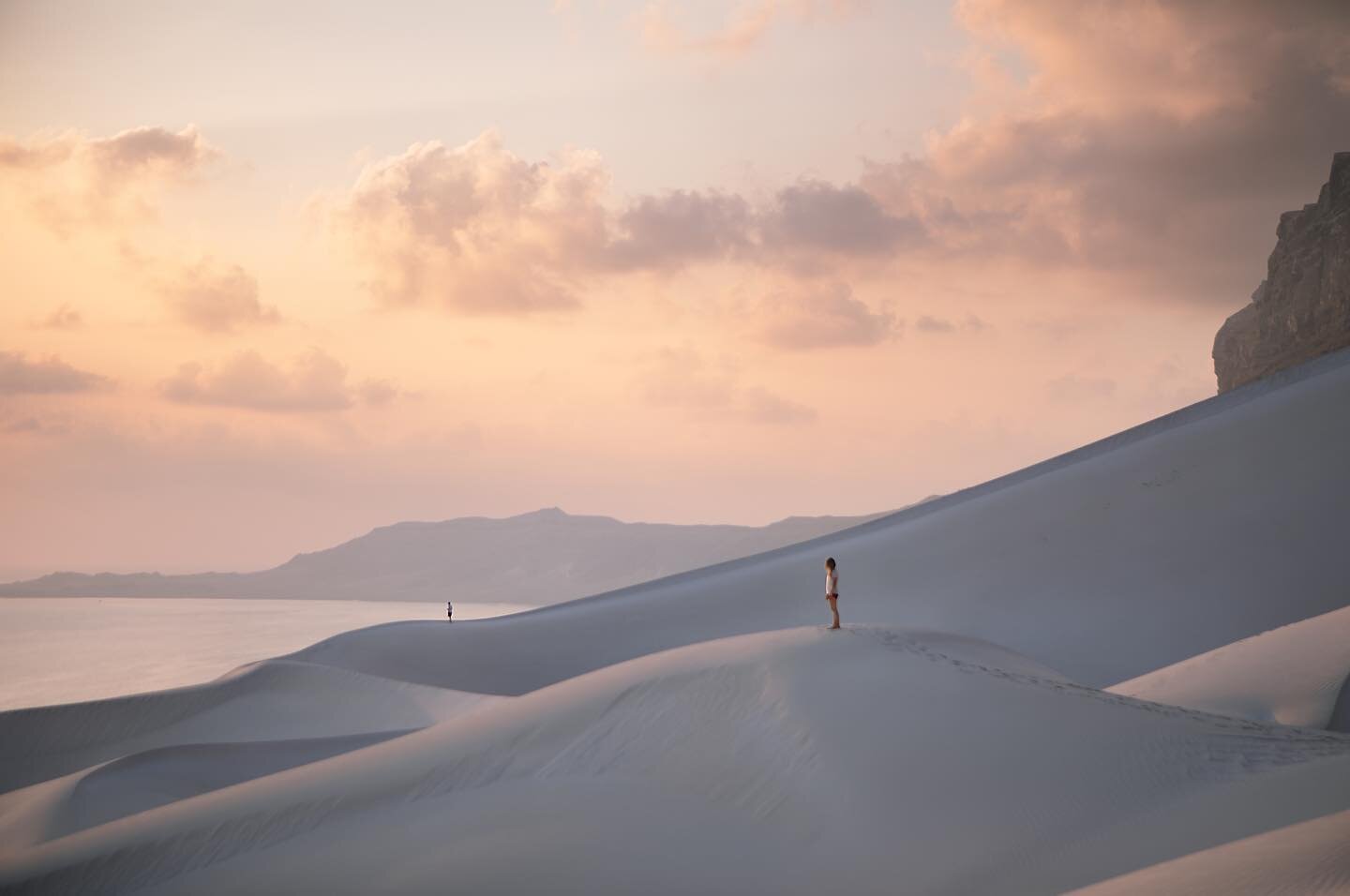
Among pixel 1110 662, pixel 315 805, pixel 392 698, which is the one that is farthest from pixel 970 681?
pixel 392 698

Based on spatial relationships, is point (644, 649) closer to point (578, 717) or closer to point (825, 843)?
point (578, 717)

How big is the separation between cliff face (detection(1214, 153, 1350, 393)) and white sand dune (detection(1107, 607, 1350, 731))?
149 ft

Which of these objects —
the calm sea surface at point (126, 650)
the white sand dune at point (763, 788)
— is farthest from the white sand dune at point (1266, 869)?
the calm sea surface at point (126, 650)

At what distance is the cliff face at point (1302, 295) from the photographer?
55.2m

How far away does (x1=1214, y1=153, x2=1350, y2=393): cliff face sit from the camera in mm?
55156

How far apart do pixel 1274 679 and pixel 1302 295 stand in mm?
53202

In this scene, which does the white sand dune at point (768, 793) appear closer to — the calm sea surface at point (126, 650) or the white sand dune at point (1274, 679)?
the white sand dune at point (1274, 679)

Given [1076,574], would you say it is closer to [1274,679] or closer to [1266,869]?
[1274,679]

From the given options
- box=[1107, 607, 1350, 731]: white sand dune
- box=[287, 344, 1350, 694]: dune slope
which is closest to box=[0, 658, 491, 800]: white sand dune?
box=[287, 344, 1350, 694]: dune slope

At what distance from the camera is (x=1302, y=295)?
190 feet

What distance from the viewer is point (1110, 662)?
62.3 feet

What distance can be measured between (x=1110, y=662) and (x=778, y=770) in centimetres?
1233

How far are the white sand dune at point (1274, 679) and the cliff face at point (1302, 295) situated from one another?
45554 mm

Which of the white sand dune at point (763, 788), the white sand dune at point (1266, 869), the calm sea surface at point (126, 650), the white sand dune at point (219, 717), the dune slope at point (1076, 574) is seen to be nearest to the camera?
the white sand dune at point (1266, 869)
